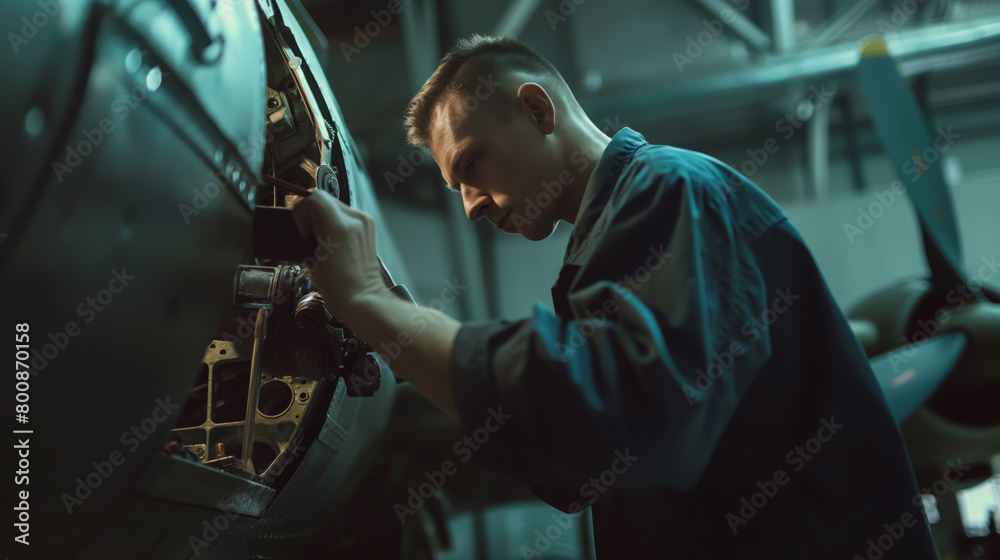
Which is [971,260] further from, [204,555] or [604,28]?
[204,555]

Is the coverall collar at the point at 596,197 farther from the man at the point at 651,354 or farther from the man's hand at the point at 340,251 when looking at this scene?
the man's hand at the point at 340,251

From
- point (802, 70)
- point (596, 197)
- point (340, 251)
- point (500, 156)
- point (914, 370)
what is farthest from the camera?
point (802, 70)

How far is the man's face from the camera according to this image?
127 centimetres

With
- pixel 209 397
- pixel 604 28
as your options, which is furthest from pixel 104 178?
pixel 604 28

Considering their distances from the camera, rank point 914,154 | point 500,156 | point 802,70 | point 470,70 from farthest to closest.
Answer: point 802,70
point 914,154
point 470,70
point 500,156

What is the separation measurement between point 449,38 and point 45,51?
7.03m

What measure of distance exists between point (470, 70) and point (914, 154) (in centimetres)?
395

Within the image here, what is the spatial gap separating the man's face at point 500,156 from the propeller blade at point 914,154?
3.82 metres

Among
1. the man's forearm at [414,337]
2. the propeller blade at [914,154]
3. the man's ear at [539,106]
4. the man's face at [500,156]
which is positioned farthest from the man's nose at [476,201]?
the propeller blade at [914,154]

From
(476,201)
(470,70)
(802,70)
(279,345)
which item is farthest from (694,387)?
(802,70)

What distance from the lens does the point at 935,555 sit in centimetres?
105

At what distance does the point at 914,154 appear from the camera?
4254 mm

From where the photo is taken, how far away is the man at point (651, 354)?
2.72 ft

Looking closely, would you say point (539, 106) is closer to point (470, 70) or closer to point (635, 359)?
point (470, 70)
